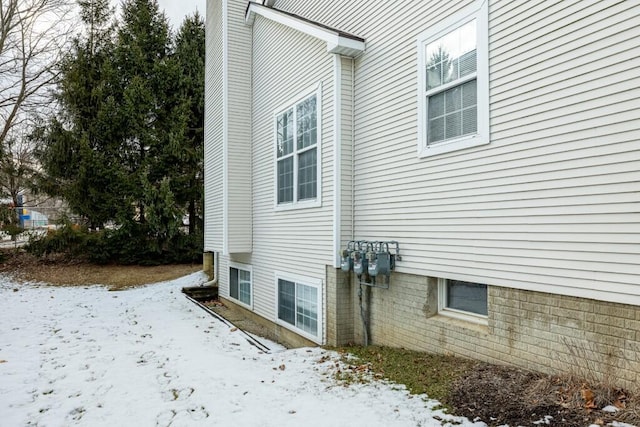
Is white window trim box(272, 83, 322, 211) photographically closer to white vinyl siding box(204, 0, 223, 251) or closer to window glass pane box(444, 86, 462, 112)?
white vinyl siding box(204, 0, 223, 251)

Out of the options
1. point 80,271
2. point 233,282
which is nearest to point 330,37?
point 233,282

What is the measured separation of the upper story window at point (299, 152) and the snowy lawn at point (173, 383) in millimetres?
2772

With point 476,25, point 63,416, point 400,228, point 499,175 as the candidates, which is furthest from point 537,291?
point 63,416

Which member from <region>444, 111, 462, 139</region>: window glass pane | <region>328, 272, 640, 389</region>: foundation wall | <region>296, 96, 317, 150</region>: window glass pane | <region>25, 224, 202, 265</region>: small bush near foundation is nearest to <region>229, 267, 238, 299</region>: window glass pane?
<region>296, 96, 317, 150</region>: window glass pane

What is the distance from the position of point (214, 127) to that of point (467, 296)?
8840 millimetres

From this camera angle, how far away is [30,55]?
19734mm

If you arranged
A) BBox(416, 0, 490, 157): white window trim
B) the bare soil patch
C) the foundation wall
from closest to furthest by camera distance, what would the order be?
1. the foundation wall
2. BBox(416, 0, 490, 157): white window trim
3. the bare soil patch

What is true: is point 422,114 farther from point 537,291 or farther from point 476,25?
point 537,291

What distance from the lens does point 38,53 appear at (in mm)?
19891

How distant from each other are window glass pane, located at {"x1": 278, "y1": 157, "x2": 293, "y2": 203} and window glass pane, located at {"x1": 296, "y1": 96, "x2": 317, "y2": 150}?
1.92ft

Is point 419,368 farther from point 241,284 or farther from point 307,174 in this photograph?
point 241,284

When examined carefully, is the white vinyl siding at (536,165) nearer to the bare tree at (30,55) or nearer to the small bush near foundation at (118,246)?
the small bush near foundation at (118,246)

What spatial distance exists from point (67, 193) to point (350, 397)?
18.2m

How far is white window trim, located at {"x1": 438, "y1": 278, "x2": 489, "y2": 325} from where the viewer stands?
15.2 feet
